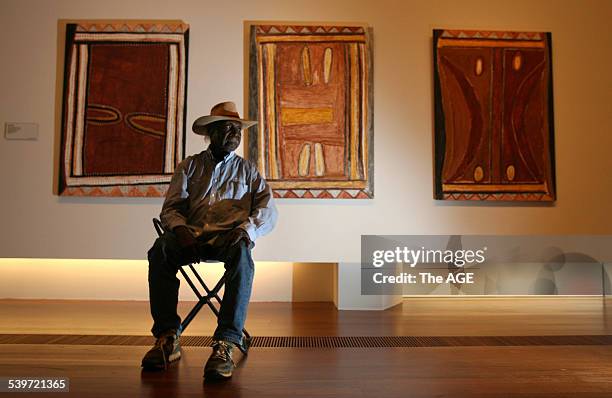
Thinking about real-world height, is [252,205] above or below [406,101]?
below

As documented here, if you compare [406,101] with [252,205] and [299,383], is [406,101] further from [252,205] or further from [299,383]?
[299,383]

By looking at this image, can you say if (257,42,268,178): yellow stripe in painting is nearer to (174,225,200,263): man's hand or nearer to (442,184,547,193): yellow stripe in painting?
(442,184,547,193): yellow stripe in painting

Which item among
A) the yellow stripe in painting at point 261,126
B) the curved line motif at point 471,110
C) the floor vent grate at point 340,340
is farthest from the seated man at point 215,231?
the curved line motif at point 471,110

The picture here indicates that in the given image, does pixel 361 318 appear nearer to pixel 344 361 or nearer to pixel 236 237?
pixel 344 361

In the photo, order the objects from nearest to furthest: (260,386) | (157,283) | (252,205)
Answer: (260,386) < (157,283) < (252,205)

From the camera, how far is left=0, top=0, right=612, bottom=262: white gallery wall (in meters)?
4.39

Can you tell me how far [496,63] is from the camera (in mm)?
4504

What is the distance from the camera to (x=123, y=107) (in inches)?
174

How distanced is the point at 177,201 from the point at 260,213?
0.41 m

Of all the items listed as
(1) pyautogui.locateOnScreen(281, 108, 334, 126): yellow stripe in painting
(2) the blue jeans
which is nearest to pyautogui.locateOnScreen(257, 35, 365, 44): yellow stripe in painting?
(1) pyautogui.locateOnScreen(281, 108, 334, 126): yellow stripe in painting

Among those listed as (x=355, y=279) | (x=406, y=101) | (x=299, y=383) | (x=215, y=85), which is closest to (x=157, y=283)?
(x=299, y=383)

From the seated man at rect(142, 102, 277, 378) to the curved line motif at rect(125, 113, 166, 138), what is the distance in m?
1.68

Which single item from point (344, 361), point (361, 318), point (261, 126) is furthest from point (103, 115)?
point (344, 361)

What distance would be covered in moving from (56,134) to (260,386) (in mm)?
3282
